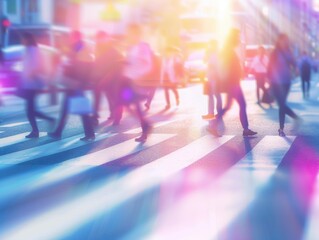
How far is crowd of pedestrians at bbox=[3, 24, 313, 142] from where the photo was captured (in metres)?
5.39

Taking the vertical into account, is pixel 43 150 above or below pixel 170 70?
below

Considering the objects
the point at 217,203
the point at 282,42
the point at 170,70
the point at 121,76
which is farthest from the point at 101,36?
the point at 170,70

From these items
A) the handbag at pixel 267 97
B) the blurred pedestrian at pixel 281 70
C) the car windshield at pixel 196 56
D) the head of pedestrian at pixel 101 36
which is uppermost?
the head of pedestrian at pixel 101 36

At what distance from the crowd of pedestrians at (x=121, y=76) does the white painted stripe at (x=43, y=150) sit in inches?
7.8

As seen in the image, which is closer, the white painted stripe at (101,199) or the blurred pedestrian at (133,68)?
the white painted stripe at (101,199)

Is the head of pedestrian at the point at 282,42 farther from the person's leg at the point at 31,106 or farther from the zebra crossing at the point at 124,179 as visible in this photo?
the person's leg at the point at 31,106

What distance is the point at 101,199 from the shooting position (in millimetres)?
5184

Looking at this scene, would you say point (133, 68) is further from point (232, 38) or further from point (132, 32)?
point (232, 38)

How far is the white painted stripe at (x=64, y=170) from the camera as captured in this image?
573 cm

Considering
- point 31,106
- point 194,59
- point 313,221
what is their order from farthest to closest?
point 194,59 < point 31,106 < point 313,221

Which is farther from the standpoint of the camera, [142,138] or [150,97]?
[150,97]

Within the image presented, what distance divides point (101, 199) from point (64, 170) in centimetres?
157

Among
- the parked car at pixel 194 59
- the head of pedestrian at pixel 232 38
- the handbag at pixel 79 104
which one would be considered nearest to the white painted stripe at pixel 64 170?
the handbag at pixel 79 104

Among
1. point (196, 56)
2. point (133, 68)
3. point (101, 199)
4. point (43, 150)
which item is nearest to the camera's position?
point (101, 199)
